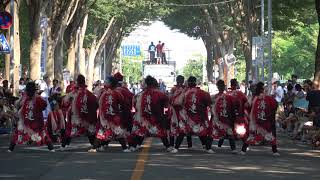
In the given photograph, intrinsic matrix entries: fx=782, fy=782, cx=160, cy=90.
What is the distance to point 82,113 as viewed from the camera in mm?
17047

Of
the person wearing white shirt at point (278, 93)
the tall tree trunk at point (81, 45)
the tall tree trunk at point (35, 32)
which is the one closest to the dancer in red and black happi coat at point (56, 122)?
the tall tree trunk at point (35, 32)

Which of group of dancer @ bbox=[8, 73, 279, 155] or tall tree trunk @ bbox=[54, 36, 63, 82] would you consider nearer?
group of dancer @ bbox=[8, 73, 279, 155]

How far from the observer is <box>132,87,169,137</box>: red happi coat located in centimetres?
1662

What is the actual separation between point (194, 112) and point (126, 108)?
1.46m

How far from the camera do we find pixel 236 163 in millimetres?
14414

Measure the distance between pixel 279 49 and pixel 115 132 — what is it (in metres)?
81.5

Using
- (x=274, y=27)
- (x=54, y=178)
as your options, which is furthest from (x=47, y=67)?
(x=54, y=178)

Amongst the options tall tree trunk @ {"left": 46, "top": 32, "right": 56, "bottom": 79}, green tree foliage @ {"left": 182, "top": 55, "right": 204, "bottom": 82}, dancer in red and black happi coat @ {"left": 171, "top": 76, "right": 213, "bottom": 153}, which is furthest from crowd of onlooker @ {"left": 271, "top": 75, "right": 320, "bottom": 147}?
green tree foliage @ {"left": 182, "top": 55, "right": 204, "bottom": 82}

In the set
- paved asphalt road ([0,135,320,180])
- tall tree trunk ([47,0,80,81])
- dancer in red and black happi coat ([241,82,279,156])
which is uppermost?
tall tree trunk ([47,0,80,81])

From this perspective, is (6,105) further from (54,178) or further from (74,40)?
(74,40)

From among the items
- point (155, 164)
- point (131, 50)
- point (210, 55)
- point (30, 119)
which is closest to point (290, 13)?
point (30, 119)

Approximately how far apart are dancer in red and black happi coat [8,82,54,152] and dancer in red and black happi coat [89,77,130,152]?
1.20 meters

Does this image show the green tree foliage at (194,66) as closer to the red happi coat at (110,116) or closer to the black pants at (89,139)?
the black pants at (89,139)

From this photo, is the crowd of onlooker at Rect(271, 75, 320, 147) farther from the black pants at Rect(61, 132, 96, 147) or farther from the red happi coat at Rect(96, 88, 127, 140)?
the black pants at Rect(61, 132, 96, 147)
